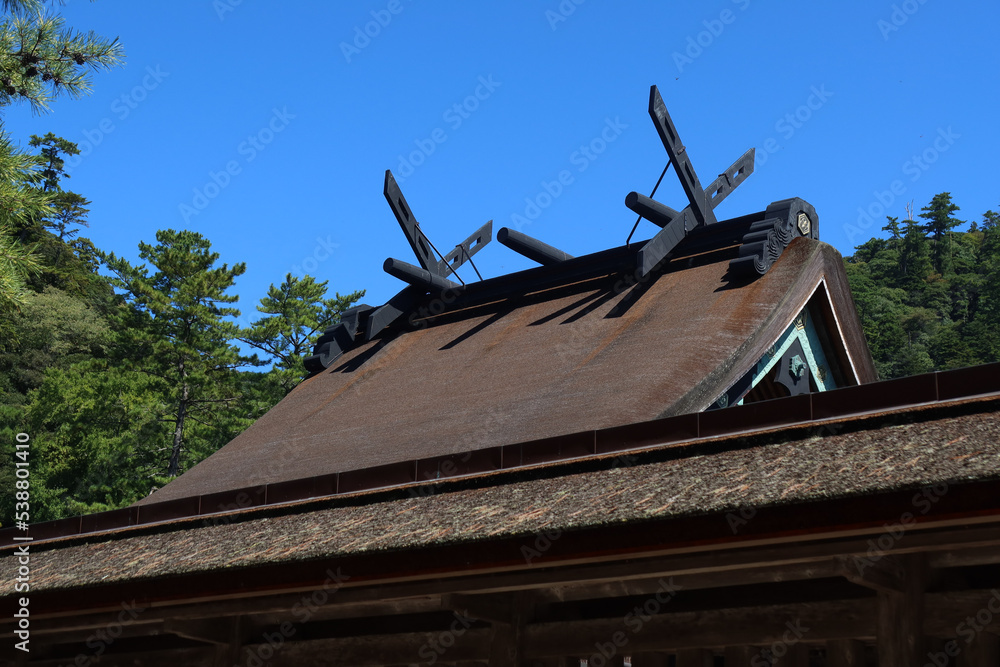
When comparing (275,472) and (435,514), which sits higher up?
(275,472)

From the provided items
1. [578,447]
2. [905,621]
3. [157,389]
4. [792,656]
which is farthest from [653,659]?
[157,389]

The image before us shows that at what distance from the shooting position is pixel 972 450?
11.2 ft

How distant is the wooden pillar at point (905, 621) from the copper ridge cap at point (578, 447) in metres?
0.67

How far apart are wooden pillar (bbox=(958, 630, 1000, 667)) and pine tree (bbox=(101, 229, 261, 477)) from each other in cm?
2769

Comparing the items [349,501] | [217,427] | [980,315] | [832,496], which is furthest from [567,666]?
[980,315]

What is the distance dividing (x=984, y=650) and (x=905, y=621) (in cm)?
31

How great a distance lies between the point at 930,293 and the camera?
65.1 m

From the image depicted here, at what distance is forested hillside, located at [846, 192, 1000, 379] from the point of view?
49094 mm

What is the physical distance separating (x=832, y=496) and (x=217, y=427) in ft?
92.2

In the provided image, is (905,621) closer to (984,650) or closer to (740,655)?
(984,650)

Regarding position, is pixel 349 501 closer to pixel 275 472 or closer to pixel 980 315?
pixel 275 472

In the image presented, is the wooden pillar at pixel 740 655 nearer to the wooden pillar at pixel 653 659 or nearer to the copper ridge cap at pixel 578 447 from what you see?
the wooden pillar at pixel 653 659

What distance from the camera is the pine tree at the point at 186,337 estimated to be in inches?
1186

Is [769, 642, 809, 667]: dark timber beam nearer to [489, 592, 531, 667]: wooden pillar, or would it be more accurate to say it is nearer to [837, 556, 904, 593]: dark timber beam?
[837, 556, 904, 593]: dark timber beam
